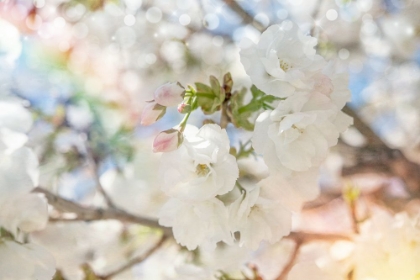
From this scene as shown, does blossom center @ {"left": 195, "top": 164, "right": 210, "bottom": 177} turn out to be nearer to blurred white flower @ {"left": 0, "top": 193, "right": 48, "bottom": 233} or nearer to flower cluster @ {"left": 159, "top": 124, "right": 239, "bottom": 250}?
flower cluster @ {"left": 159, "top": 124, "right": 239, "bottom": 250}

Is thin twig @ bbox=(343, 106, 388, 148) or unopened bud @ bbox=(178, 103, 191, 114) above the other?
unopened bud @ bbox=(178, 103, 191, 114)

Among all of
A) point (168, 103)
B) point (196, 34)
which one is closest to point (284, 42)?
point (168, 103)

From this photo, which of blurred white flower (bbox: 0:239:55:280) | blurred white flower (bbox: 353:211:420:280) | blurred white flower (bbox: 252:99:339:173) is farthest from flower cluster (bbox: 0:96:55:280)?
blurred white flower (bbox: 353:211:420:280)

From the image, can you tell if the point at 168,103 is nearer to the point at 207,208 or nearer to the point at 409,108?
the point at 207,208

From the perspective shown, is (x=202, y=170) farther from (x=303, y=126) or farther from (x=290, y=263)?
(x=290, y=263)

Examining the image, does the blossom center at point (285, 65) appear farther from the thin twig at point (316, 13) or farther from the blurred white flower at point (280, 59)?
the thin twig at point (316, 13)
